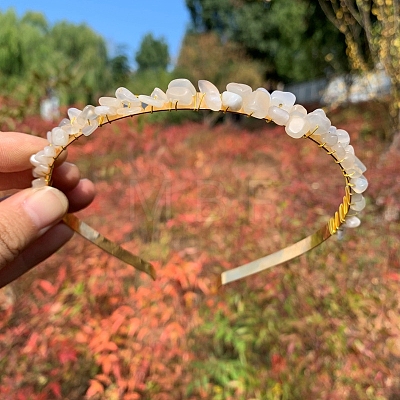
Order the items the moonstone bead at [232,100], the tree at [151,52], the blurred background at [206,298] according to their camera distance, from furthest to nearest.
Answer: the tree at [151,52] < the blurred background at [206,298] < the moonstone bead at [232,100]

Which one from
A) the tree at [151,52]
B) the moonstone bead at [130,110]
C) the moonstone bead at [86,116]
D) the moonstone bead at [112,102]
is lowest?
the tree at [151,52]

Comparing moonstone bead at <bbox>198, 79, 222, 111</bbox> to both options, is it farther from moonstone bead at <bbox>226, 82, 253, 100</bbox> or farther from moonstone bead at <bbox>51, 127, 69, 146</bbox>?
moonstone bead at <bbox>51, 127, 69, 146</bbox>

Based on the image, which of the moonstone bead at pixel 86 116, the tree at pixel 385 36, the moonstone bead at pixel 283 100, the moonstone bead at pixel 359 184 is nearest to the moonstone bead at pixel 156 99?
the moonstone bead at pixel 86 116

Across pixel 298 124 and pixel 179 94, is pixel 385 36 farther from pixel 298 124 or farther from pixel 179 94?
pixel 179 94

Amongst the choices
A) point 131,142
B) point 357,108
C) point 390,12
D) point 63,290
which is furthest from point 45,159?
point 357,108

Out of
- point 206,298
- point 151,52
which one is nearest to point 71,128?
point 206,298

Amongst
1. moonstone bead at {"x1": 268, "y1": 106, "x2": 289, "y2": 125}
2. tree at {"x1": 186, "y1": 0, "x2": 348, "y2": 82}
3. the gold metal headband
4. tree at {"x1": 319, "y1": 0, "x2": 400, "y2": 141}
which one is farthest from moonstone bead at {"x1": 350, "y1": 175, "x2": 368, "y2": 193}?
tree at {"x1": 186, "y1": 0, "x2": 348, "y2": 82}

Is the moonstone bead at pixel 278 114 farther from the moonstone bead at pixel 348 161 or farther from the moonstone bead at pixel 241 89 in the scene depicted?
the moonstone bead at pixel 348 161
